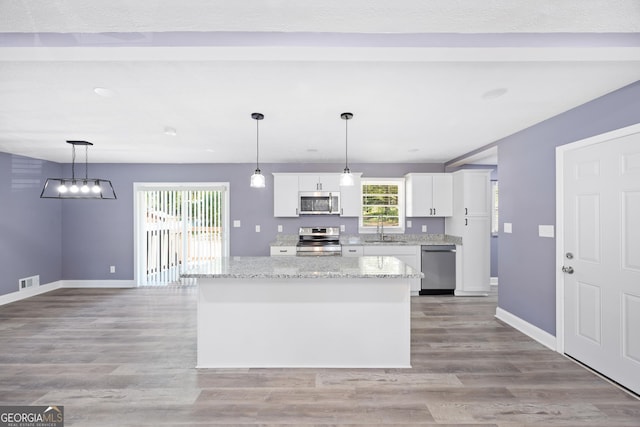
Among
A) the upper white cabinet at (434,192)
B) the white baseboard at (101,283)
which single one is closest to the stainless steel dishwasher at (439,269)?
the upper white cabinet at (434,192)

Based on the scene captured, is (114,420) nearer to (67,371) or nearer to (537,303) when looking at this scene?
(67,371)

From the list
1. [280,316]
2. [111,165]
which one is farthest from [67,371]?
[111,165]

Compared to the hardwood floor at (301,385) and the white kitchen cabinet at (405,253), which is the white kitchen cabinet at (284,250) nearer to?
the white kitchen cabinet at (405,253)

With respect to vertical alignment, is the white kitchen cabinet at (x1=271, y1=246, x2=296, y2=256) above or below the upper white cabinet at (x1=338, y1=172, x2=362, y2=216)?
below

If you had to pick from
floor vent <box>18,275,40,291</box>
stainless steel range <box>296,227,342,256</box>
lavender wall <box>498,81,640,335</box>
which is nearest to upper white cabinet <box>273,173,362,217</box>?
stainless steel range <box>296,227,342,256</box>

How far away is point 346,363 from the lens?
257cm

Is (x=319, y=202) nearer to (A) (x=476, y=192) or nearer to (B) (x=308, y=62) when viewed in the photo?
(A) (x=476, y=192)

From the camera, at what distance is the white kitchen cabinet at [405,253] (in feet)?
16.0

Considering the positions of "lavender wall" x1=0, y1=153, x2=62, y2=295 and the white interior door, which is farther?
"lavender wall" x1=0, y1=153, x2=62, y2=295

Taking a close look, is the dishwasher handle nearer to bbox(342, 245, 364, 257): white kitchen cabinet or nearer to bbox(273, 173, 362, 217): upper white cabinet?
bbox(342, 245, 364, 257): white kitchen cabinet

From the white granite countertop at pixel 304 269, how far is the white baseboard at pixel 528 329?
1.75 meters

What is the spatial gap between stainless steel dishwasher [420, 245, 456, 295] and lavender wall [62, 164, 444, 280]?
5.10 feet

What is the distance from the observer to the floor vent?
4.66 metres

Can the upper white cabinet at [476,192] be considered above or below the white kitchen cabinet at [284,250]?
above
